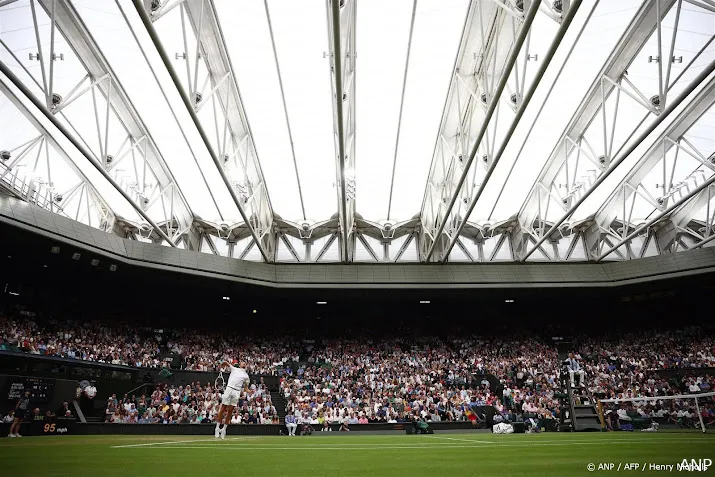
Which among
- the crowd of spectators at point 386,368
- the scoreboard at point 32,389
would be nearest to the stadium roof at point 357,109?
the crowd of spectators at point 386,368

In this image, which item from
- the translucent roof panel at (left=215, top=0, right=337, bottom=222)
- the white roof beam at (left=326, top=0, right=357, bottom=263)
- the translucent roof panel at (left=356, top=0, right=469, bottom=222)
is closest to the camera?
the white roof beam at (left=326, top=0, right=357, bottom=263)

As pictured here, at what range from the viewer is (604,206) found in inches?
1013

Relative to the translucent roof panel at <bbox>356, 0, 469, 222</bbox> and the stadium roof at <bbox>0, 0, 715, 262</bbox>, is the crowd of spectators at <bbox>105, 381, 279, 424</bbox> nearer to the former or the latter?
the stadium roof at <bbox>0, 0, 715, 262</bbox>

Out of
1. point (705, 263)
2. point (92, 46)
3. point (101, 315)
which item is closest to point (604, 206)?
point (705, 263)

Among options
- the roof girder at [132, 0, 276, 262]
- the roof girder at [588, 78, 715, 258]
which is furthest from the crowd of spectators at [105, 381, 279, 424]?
the roof girder at [588, 78, 715, 258]

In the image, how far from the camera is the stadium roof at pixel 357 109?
513 inches

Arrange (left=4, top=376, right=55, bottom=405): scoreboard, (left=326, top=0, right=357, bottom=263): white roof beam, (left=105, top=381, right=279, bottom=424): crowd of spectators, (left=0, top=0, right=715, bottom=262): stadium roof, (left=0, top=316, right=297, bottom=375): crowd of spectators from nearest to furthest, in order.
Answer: (left=326, top=0, right=357, bottom=263): white roof beam
(left=0, top=0, right=715, bottom=262): stadium roof
(left=4, top=376, right=55, bottom=405): scoreboard
(left=105, top=381, right=279, bottom=424): crowd of spectators
(left=0, top=316, right=297, bottom=375): crowd of spectators

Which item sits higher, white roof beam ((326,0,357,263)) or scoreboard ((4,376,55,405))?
white roof beam ((326,0,357,263))

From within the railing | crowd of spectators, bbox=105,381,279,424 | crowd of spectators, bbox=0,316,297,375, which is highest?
the railing

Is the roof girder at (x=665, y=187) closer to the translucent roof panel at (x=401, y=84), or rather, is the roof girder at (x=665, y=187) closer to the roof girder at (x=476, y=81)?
the roof girder at (x=476, y=81)

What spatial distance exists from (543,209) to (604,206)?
4.25 m

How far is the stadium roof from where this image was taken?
13.0 m

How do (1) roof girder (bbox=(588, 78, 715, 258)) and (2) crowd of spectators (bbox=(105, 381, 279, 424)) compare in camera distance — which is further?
(2) crowd of spectators (bbox=(105, 381, 279, 424))

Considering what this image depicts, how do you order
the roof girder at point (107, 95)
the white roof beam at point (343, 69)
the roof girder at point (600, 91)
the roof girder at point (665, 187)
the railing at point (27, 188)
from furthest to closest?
the railing at point (27, 188) → the roof girder at point (665, 187) → the roof girder at point (600, 91) → the roof girder at point (107, 95) → the white roof beam at point (343, 69)
